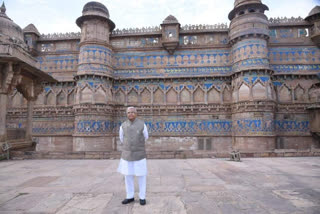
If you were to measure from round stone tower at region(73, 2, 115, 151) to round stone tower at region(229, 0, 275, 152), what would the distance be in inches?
436

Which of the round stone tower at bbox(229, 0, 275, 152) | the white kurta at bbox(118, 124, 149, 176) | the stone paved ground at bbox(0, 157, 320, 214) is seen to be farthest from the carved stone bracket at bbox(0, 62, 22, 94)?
the round stone tower at bbox(229, 0, 275, 152)

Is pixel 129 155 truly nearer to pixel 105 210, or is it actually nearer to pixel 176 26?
pixel 105 210

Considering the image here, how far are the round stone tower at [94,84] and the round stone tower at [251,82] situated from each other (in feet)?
36.3

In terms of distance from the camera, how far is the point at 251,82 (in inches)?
614

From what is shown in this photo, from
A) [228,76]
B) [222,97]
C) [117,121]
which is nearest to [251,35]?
[228,76]

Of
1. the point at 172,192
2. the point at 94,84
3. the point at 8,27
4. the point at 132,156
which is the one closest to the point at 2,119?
the point at 8,27

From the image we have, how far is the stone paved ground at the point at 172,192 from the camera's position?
338 cm

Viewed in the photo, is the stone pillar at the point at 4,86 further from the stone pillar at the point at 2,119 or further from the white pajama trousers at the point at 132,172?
the white pajama trousers at the point at 132,172

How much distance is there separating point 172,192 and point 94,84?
14240mm

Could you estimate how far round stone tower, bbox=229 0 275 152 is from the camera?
15.0 metres

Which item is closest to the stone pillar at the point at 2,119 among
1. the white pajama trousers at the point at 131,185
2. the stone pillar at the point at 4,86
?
the stone pillar at the point at 4,86

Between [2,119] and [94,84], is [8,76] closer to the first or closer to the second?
[2,119]

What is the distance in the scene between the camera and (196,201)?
3693 millimetres

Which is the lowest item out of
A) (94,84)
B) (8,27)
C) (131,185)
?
(131,185)
